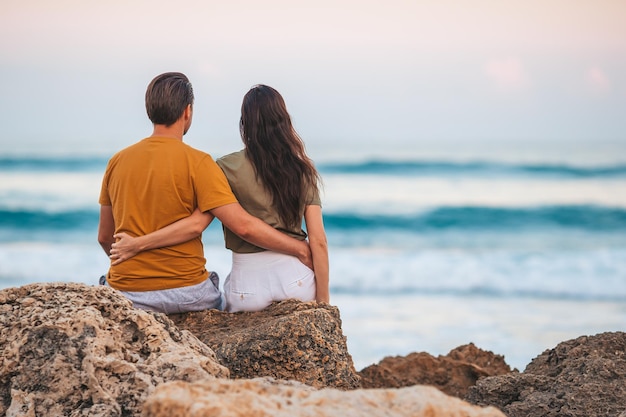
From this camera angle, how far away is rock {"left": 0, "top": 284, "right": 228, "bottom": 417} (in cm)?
247

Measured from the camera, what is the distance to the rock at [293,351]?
10.5ft

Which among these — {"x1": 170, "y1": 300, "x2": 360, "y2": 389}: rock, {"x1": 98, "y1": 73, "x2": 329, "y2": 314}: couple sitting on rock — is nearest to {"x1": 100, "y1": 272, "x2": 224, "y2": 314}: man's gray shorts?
{"x1": 98, "y1": 73, "x2": 329, "y2": 314}: couple sitting on rock

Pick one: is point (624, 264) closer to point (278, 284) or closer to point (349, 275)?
point (349, 275)

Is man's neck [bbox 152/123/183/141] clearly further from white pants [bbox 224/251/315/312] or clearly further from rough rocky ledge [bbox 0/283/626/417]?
rough rocky ledge [bbox 0/283/626/417]

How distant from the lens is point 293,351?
3.20 metres

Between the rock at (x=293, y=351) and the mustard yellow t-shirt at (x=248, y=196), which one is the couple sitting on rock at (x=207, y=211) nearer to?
the mustard yellow t-shirt at (x=248, y=196)

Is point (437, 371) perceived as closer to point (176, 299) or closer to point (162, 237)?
point (176, 299)

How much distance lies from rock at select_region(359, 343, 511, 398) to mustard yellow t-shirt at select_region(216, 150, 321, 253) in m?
1.19

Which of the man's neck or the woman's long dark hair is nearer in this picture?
the man's neck

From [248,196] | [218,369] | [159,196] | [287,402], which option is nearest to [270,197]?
[248,196]

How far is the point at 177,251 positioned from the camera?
12.4 ft

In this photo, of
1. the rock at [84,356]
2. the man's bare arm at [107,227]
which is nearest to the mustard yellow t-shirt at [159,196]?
the man's bare arm at [107,227]

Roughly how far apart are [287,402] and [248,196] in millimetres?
2061

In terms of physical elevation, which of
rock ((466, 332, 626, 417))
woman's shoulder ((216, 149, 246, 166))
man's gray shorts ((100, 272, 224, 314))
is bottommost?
rock ((466, 332, 626, 417))
